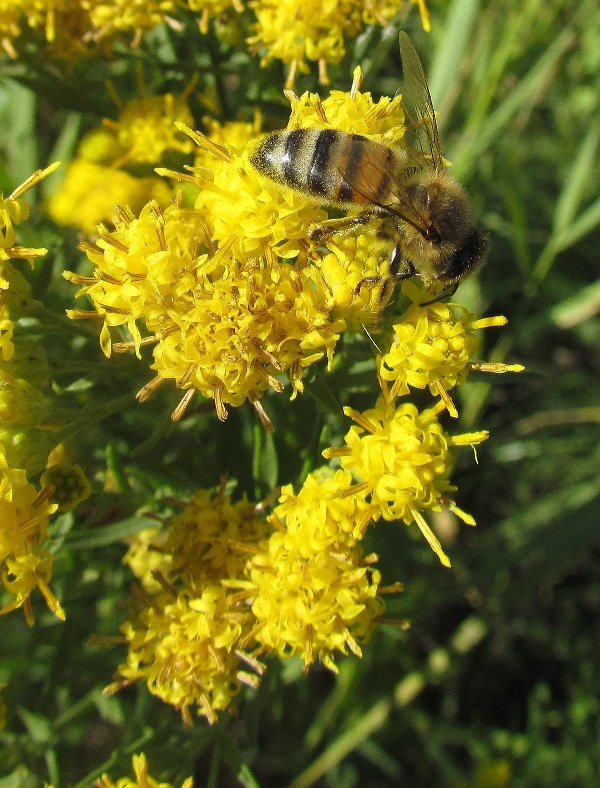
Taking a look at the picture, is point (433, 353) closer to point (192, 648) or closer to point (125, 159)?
point (192, 648)

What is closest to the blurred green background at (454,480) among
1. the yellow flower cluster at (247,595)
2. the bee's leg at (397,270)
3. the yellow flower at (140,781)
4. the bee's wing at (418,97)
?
the yellow flower at (140,781)

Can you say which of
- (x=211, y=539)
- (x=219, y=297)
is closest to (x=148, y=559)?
(x=211, y=539)

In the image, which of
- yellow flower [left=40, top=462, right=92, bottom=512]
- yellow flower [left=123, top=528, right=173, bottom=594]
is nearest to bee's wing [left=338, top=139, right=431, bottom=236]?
yellow flower [left=40, top=462, right=92, bottom=512]

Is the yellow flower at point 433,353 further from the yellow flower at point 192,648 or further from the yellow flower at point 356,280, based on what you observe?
the yellow flower at point 192,648

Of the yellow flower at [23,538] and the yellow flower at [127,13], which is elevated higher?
the yellow flower at [127,13]

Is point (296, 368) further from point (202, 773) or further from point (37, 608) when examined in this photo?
point (202, 773)
